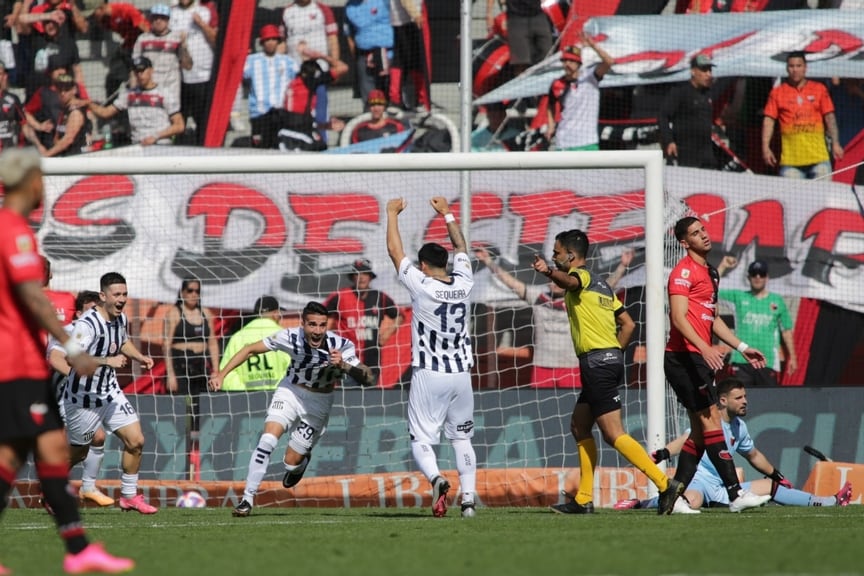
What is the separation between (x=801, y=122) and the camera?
16.7 metres

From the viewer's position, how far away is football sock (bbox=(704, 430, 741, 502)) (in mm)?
10344

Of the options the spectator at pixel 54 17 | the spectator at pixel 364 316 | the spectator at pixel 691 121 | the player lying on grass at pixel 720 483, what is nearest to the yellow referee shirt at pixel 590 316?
the player lying on grass at pixel 720 483

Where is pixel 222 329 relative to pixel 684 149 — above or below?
below

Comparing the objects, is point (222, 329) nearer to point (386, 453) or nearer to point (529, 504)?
A: point (386, 453)

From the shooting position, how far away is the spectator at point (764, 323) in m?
15.1

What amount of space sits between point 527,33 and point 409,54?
5.31 feet

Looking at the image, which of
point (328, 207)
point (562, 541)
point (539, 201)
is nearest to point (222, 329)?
point (328, 207)

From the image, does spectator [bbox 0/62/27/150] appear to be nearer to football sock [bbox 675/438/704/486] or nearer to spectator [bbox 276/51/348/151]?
spectator [bbox 276/51/348/151]

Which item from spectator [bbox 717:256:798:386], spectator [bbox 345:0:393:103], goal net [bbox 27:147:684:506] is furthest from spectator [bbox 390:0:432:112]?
spectator [bbox 717:256:798:386]

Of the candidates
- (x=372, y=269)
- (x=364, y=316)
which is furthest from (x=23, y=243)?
(x=372, y=269)

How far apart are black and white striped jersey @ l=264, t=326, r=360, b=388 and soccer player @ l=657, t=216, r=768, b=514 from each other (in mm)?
2976

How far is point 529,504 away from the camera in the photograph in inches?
527

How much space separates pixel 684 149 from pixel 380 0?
4.64 metres

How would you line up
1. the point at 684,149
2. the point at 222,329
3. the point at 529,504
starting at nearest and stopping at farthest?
the point at 529,504 → the point at 222,329 → the point at 684,149
